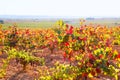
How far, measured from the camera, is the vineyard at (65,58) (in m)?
11.1

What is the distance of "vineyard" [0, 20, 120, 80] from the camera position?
1112cm

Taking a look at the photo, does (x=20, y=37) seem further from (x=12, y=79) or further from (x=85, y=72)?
(x=85, y=72)

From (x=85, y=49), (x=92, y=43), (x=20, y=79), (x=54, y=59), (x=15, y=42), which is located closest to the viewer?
(x=20, y=79)

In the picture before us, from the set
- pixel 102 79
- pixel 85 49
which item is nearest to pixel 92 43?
pixel 85 49

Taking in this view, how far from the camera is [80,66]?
37.1 ft

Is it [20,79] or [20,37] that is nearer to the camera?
[20,79]

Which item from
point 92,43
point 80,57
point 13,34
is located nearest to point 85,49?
Answer: point 92,43

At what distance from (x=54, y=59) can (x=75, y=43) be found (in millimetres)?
5731

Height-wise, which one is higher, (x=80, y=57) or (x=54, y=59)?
(x=80, y=57)

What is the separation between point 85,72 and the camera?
1115cm

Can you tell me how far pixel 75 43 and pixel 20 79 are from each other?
10.6ft

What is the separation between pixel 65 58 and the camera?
63.4ft

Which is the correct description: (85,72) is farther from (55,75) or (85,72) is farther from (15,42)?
A: (15,42)

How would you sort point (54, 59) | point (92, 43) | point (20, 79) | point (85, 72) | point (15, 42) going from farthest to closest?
1. point (15, 42)
2. point (54, 59)
3. point (92, 43)
4. point (20, 79)
5. point (85, 72)
